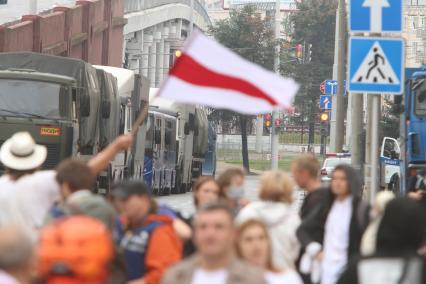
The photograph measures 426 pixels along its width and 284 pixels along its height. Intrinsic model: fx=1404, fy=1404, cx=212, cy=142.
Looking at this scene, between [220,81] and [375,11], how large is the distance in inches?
134

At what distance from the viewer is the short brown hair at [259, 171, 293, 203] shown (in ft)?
32.4

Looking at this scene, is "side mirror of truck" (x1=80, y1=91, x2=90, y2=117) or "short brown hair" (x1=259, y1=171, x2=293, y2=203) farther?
"side mirror of truck" (x1=80, y1=91, x2=90, y2=117)

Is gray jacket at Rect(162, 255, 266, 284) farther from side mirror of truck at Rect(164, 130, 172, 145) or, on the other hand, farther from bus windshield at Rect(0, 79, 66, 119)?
side mirror of truck at Rect(164, 130, 172, 145)

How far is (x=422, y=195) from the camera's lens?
14617 millimetres

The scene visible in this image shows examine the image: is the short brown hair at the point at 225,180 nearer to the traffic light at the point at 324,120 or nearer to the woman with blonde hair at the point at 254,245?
the woman with blonde hair at the point at 254,245

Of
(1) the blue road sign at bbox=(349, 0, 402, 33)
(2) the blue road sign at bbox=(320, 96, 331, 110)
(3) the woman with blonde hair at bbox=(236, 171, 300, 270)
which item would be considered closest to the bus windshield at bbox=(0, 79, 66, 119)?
(1) the blue road sign at bbox=(349, 0, 402, 33)

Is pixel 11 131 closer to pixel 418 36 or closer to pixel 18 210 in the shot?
pixel 18 210

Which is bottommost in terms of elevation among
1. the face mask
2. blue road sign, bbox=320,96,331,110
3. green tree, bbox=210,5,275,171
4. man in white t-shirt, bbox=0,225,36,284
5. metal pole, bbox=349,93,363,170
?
man in white t-shirt, bbox=0,225,36,284

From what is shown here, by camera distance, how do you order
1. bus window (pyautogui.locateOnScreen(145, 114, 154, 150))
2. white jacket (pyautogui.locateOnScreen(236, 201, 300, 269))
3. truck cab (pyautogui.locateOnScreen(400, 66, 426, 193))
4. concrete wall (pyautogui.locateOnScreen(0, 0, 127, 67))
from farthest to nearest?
concrete wall (pyautogui.locateOnScreen(0, 0, 127, 67))
bus window (pyautogui.locateOnScreen(145, 114, 154, 150))
truck cab (pyautogui.locateOnScreen(400, 66, 426, 193))
white jacket (pyautogui.locateOnScreen(236, 201, 300, 269))

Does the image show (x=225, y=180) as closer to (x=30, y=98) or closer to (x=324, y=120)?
(x=30, y=98)

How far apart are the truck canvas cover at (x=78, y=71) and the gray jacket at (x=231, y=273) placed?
2384 cm

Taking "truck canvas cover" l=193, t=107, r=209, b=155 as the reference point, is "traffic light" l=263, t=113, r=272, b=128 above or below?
above

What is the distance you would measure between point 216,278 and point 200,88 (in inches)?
140

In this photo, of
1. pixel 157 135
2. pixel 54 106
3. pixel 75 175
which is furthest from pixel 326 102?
pixel 75 175
